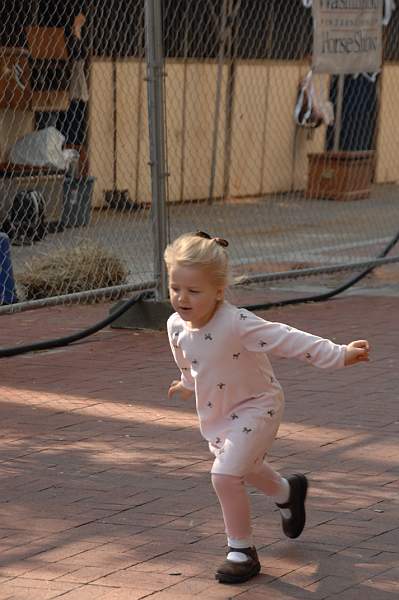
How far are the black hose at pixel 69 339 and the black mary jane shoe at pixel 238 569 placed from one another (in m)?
4.23

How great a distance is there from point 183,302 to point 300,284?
→ 7.40 meters

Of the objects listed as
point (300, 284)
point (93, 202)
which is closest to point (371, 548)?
point (300, 284)

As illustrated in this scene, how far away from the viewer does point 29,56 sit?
51.6 feet

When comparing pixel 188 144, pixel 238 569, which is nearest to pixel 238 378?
pixel 238 569

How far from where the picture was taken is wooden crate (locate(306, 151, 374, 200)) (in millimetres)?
20172

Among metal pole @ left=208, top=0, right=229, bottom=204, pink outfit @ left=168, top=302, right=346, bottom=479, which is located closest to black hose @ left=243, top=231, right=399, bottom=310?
pink outfit @ left=168, top=302, right=346, bottom=479

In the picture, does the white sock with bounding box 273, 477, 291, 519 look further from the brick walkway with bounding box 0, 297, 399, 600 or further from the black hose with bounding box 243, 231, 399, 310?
the black hose with bounding box 243, 231, 399, 310

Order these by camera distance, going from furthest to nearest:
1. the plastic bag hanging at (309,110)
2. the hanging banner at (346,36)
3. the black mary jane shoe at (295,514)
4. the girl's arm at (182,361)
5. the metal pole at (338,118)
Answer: the plastic bag hanging at (309,110)
the metal pole at (338,118)
the hanging banner at (346,36)
the black mary jane shoe at (295,514)
the girl's arm at (182,361)

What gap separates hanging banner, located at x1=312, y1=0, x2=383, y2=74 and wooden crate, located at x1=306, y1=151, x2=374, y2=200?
8846 mm

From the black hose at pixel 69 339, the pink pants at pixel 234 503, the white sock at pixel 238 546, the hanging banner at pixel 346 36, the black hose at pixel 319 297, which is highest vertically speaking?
the hanging banner at pixel 346 36

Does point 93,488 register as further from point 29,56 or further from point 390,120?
point 390,120

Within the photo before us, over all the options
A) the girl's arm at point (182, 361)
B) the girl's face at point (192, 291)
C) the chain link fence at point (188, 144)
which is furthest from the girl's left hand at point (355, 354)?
the chain link fence at point (188, 144)

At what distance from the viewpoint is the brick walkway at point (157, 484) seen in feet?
15.2

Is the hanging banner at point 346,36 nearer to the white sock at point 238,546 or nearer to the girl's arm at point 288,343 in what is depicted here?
the girl's arm at point 288,343
